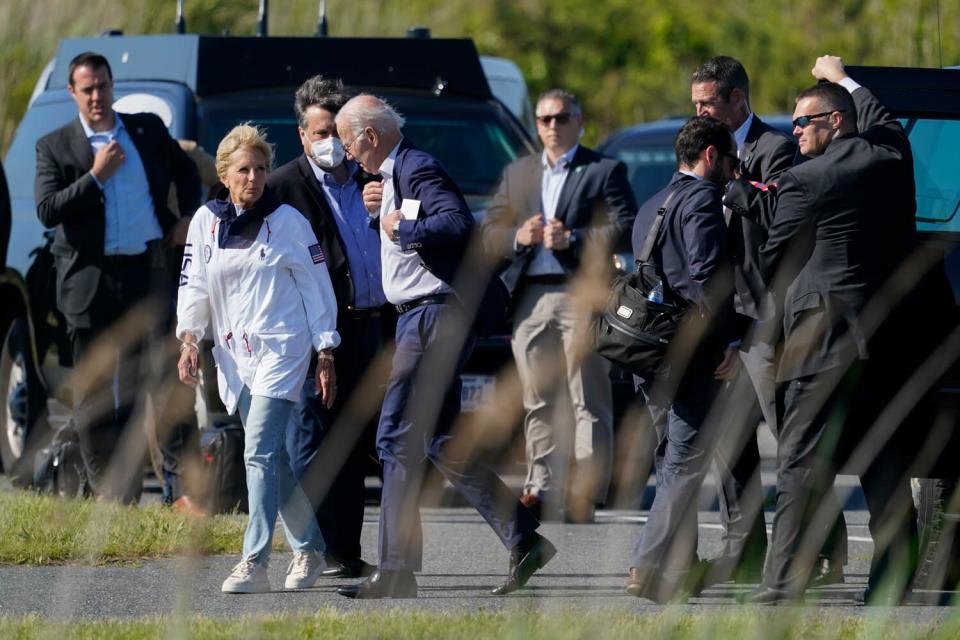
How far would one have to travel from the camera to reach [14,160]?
12.2 m

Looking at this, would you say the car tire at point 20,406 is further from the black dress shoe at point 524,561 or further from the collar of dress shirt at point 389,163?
the black dress shoe at point 524,561

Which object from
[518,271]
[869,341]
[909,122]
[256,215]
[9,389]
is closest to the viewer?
[869,341]

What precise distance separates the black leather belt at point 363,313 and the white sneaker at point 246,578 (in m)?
1.21

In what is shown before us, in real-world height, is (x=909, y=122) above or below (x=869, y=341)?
above

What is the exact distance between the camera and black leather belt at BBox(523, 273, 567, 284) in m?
10.4

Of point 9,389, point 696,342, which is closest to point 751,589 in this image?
point 696,342

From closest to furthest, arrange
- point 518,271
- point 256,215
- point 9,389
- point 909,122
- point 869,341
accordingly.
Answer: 1. point 869,341
2. point 256,215
3. point 909,122
4. point 518,271
5. point 9,389

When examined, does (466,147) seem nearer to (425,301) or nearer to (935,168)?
(935,168)

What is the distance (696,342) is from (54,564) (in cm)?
274

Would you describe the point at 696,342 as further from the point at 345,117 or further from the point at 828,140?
the point at 345,117

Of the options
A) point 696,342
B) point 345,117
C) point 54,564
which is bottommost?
point 54,564

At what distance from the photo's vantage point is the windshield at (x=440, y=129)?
11.1 metres

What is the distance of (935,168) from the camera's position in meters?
8.62

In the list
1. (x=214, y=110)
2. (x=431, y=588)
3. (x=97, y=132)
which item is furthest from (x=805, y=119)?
(x=214, y=110)
